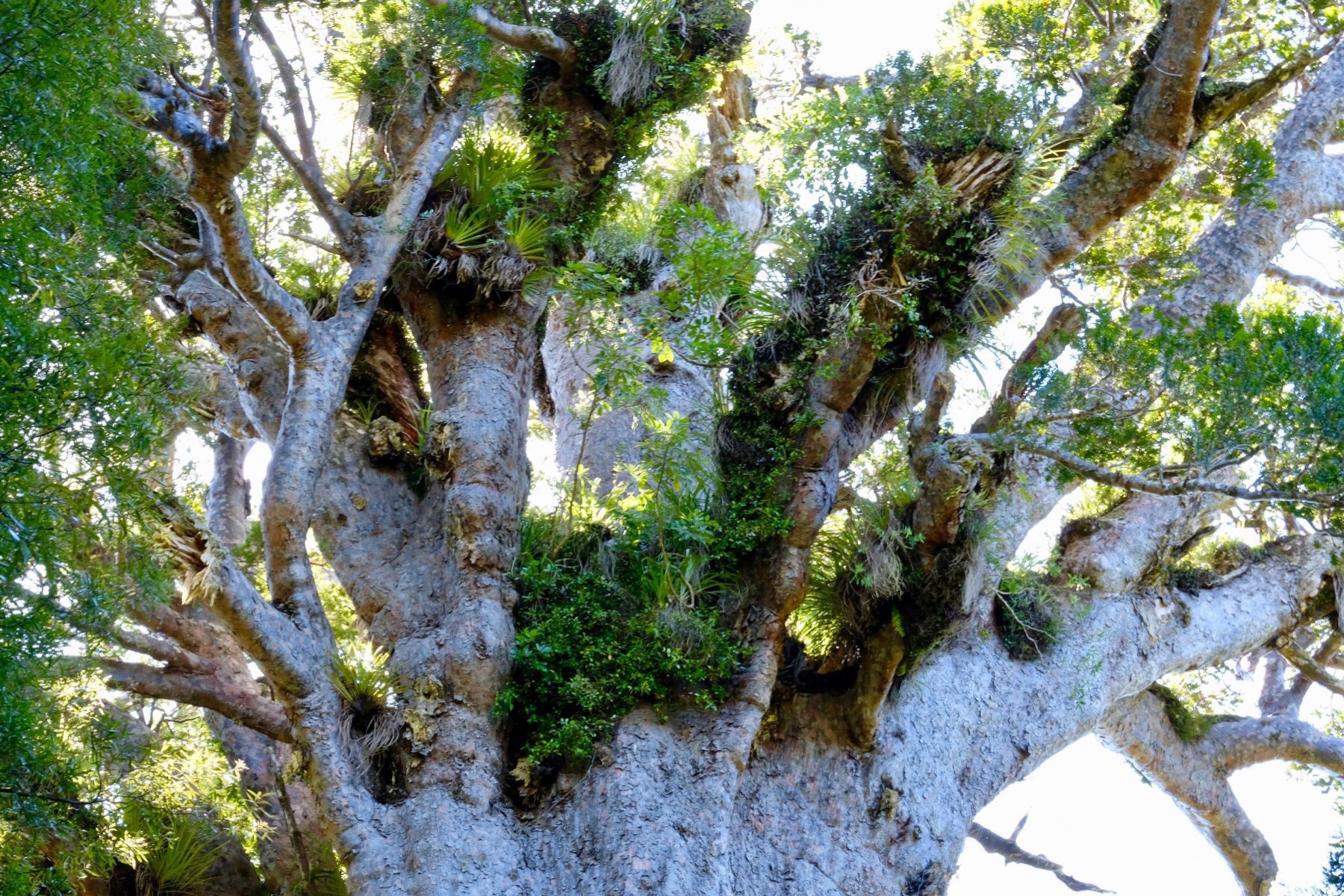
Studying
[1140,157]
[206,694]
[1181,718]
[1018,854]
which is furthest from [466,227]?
[1181,718]

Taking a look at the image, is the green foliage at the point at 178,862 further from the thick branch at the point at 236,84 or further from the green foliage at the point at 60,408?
the thick branch at the point at 236,84

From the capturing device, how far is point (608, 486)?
7.65 meters

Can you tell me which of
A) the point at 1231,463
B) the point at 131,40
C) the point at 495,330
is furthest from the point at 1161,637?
the point at 131,40

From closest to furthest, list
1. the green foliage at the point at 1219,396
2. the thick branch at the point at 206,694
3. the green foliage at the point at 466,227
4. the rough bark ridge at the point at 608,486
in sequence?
1. the rough bark ridge at the point at 608,486
2. the thick branch at the point at 206,694
3. the green foliage at the point at 1219,396
4. the green foliage at the point at 466,227

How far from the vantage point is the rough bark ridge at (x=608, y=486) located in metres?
5.61

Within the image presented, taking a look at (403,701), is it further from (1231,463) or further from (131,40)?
(1231,463)

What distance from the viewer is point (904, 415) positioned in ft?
22.9

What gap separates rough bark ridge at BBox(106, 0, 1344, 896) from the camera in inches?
221

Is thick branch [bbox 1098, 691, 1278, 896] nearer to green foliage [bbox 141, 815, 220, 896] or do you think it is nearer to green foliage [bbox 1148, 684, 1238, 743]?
green foliage [bbox 1148, 684, 1238, 743]

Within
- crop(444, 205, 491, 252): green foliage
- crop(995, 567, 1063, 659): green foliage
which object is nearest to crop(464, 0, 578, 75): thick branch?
crop(444, 205, 491, 252): green foliage

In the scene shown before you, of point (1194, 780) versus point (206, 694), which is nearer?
point (206, 694)

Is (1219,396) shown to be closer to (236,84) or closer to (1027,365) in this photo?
(1027,365)

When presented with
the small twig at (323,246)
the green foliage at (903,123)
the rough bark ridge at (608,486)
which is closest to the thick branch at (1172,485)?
the rough bark ridge at (608,486)

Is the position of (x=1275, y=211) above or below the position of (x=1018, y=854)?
above
